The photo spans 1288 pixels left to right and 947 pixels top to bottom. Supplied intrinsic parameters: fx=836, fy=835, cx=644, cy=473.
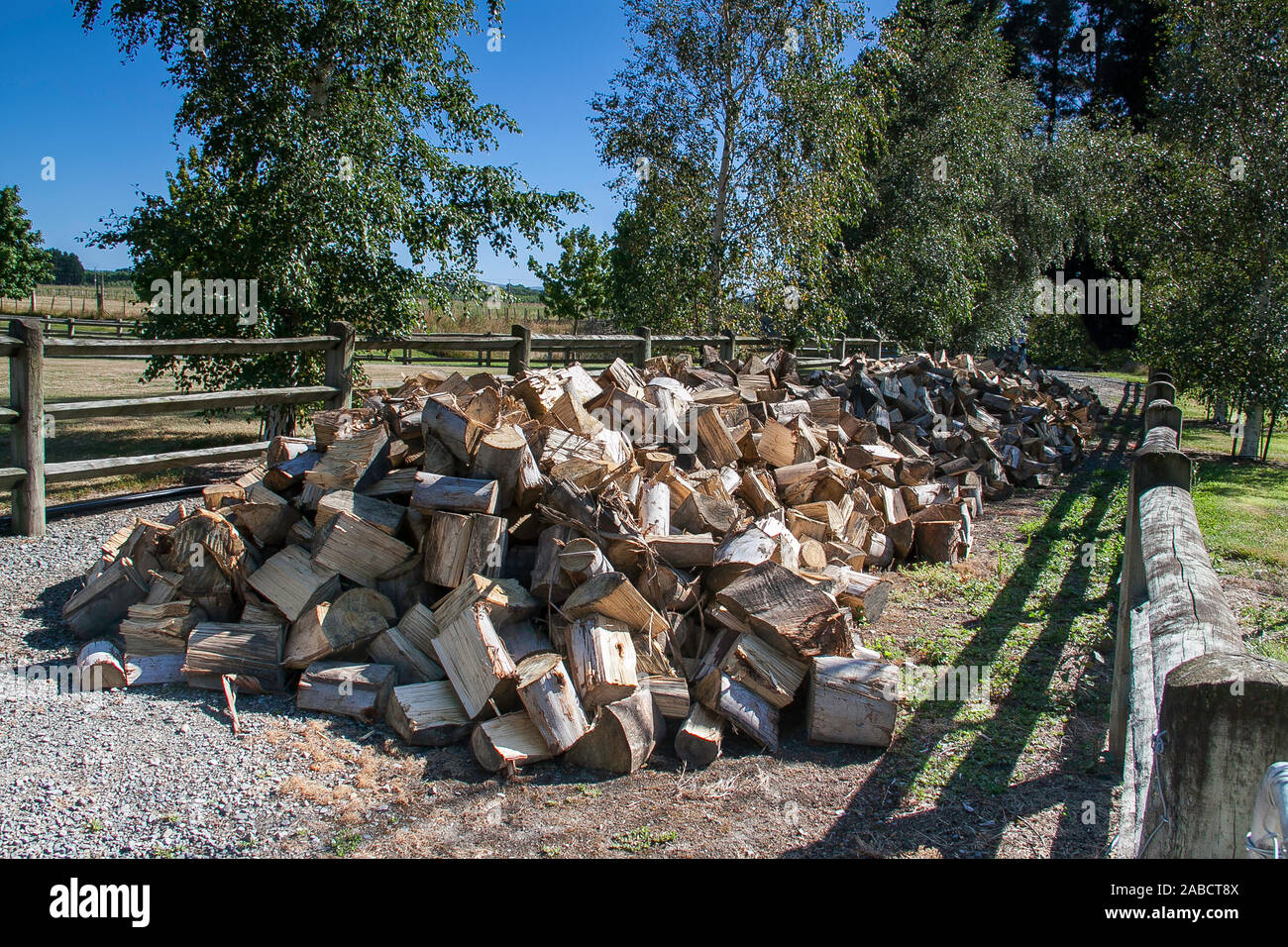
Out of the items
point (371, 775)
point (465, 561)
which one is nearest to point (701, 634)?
point (465, 561)

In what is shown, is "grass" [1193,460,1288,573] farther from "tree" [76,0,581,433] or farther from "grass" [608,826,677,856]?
"tree" [76,0,581,433]

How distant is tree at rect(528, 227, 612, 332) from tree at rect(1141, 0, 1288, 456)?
98.7ft

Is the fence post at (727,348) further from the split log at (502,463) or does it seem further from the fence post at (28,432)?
the fence post at (28,432)

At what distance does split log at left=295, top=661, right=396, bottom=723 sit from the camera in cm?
362

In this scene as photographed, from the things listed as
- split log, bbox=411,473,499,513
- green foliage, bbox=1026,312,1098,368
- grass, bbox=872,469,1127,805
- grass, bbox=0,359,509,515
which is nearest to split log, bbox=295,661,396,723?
split log, bbox=411,473,499,513

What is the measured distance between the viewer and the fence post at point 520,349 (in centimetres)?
790

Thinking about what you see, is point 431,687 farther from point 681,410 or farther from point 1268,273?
point 1268,273

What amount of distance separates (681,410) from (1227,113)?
40.0 feet

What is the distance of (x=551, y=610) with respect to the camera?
3943mm

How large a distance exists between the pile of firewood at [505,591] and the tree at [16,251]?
44.6m

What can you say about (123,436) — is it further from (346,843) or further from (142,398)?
(346,843)
